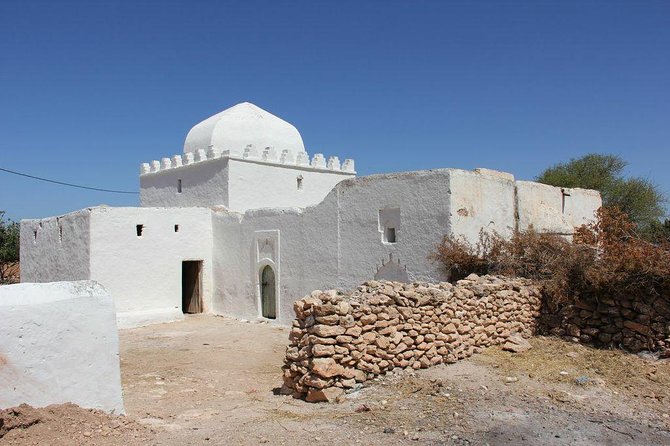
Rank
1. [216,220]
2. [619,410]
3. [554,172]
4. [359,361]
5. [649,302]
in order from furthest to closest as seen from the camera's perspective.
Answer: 1. [554,172]
2. [216,220]
3. [649,302]
4. [359,361]
5. [619,410]

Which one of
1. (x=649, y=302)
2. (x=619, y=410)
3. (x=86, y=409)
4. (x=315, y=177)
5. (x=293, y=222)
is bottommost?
(x=619, y=410)

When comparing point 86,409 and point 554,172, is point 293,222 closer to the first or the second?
point 86,409

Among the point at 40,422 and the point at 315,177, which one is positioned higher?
the point at 315,177

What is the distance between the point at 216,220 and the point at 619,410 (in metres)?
12.1

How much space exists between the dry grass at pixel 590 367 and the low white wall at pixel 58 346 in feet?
15.2

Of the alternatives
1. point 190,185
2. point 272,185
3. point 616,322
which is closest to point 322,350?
point 616,322

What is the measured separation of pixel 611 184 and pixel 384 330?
62.0ft

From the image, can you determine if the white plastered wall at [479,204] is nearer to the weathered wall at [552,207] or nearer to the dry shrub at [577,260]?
the dry shrub at [577,260]

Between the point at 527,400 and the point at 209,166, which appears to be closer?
the point at 527,400

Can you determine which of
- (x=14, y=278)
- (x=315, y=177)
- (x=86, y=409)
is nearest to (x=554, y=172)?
(x=315, y=177)

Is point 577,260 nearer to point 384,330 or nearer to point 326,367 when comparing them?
point 384,330

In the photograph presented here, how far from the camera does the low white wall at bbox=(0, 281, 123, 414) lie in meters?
4.64

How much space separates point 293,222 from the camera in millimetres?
13531

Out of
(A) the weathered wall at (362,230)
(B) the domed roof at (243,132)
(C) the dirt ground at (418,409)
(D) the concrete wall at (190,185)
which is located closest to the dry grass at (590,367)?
(C) the dirt ground at (418,409)
